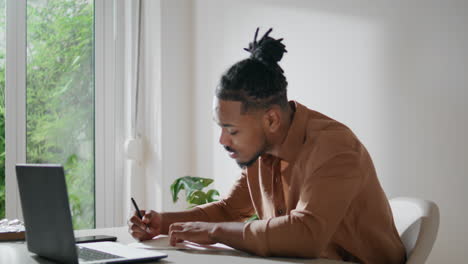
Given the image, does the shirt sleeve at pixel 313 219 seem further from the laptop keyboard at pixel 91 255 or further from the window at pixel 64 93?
the window at pixel 64 93

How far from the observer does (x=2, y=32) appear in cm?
331

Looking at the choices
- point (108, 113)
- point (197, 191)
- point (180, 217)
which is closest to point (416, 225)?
point (180, 217)

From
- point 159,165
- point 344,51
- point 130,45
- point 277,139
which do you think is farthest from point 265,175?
point 130,45

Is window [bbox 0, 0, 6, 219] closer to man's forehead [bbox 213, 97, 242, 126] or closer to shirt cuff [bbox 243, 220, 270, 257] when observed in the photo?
man's forehead [bbox 213, 97, 242, 126]

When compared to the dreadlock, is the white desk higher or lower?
lower

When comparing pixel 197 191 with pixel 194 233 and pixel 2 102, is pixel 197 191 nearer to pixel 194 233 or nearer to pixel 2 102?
pixel 194 233

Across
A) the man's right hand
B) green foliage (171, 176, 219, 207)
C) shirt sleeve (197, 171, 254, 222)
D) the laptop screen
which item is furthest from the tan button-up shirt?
green foliage (171, 176, 219, 207)

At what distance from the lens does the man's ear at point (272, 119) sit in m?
1.57

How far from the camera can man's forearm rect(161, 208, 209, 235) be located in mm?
1731

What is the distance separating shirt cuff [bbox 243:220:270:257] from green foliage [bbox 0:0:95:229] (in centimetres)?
229

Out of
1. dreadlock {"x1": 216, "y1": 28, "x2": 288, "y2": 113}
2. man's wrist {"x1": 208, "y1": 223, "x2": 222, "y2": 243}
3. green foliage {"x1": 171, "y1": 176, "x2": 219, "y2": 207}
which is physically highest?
dreadlock {"x1": 216, "y1": 28, "x2": 288, "y2": 113}

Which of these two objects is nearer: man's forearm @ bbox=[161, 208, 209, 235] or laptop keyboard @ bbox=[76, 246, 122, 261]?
laptop keyboard @ bbox=[76, 246, 122, 261]

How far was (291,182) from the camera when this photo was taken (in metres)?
1.57

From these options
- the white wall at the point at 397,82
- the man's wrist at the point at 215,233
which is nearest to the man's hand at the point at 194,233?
the man's wrist at the point at 215,233
